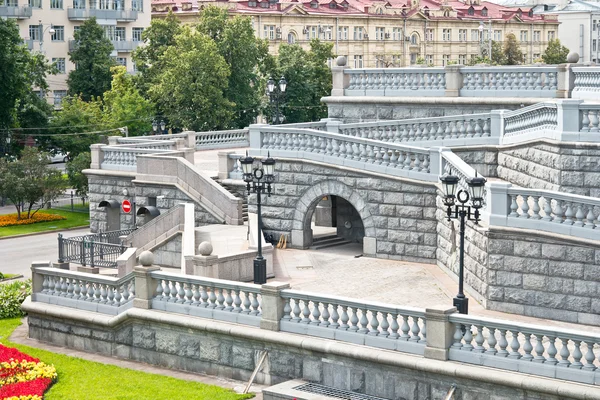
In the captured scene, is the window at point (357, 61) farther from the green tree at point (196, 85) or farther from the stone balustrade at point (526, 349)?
the stone balustrade at point (526, 349)

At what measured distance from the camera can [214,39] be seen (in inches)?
2655

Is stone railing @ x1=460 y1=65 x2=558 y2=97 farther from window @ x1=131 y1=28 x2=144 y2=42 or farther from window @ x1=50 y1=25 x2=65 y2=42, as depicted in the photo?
window @ x1=131 y1=28 x2=144 y2=42

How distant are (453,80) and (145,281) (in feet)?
42.8

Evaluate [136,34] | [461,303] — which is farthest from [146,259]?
[136,34]

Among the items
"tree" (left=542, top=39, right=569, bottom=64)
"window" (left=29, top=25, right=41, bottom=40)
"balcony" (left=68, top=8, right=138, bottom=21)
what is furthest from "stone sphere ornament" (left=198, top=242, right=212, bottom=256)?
"tree" (left=542, top=39, right=569, bottom=64)

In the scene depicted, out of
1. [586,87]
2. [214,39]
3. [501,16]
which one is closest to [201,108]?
[214,39]

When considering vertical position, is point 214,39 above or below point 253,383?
above

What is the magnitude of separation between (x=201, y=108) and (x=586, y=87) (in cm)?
3455

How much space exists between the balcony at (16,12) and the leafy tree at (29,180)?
3888 centimetres

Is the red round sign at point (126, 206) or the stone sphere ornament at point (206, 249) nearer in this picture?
the stone sphere ornament at point (206, 249)

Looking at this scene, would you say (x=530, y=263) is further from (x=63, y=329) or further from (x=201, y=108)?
(x=201, y=108)

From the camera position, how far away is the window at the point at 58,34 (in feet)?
324

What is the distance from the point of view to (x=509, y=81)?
110 ft

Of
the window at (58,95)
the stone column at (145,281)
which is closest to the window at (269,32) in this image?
the window at (58,95)
